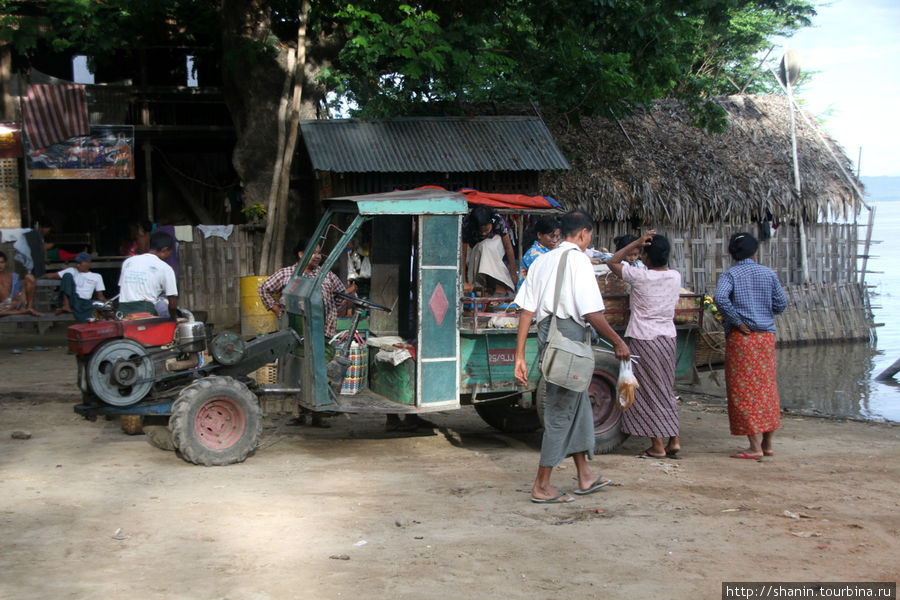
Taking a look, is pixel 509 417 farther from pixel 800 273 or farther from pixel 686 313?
pixel 800 273

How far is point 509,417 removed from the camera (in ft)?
26.6

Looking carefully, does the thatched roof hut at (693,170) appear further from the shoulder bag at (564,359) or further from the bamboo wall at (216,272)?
the shoulder bag at (564,359)

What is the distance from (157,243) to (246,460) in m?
2.30

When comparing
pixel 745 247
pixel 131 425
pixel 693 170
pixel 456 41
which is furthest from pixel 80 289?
pixel 693 170

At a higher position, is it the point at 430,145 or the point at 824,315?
the point at 430,145

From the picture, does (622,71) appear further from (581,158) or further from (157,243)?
(157,243)

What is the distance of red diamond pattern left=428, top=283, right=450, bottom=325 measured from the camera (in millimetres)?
6680

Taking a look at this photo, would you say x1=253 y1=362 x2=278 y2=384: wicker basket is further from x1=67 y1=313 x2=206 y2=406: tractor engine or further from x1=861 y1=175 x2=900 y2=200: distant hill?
x1=861 y1=175 x2=900 y2=200: distant hill

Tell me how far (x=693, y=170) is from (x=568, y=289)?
35.9 ft

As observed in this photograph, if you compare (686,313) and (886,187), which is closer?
(686,313)

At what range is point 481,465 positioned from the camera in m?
6.69

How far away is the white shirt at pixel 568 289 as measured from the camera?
18.0 feet

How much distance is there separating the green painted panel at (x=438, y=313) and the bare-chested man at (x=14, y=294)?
24.4 feet

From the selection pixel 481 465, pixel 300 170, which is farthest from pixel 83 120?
pixel 481 465
